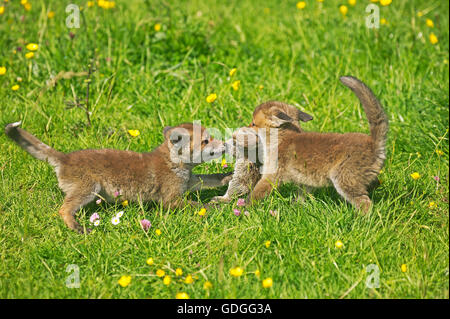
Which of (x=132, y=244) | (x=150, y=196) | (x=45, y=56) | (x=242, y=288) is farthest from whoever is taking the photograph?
(x=45, y=56)

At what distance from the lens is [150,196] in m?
5.24

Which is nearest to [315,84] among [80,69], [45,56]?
[80,69]

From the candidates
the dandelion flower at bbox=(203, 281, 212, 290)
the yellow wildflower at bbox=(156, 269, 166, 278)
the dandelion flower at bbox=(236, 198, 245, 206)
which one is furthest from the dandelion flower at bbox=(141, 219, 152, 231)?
the dandelion flower at bbox=(203, 281, 212, 290)

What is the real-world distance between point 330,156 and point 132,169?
1.78 metres

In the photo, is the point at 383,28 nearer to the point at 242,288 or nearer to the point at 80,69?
the point at 80,69

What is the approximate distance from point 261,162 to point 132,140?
1.56 m

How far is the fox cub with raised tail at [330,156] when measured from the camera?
15.1 ft

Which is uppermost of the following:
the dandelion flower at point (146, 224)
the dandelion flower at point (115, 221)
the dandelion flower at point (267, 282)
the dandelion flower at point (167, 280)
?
the dandelion flower at point (115, 221)

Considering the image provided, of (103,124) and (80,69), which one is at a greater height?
(80,69)

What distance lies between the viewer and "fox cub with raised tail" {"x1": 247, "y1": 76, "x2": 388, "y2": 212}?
4.59 metres

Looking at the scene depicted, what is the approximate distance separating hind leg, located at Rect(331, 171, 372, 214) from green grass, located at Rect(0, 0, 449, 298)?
0.11 m

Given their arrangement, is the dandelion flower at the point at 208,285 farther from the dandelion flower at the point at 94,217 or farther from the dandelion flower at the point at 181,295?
the dandelion flower at the point at 94,217

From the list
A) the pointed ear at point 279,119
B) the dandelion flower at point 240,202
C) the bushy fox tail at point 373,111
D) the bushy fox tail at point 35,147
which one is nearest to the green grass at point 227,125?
the dandelion flower at point 240,202

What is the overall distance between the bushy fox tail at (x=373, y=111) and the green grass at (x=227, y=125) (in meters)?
0.52
